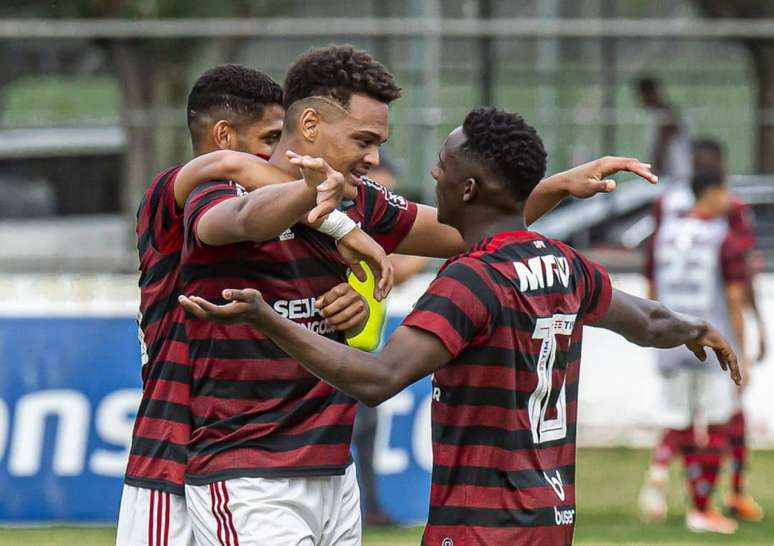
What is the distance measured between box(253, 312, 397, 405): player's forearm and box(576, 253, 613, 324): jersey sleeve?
72 centimetres

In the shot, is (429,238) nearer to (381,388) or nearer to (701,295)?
(381,388)

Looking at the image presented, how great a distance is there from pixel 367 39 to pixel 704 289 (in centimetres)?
383

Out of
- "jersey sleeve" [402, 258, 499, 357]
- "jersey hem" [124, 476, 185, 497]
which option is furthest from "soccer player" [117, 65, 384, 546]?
"jersey sleeve" [402, 258, 499, 357]

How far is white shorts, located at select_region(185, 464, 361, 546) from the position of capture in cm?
402

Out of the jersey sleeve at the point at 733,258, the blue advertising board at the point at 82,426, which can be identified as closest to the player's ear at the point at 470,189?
the blue advertising board at the point at 82,426

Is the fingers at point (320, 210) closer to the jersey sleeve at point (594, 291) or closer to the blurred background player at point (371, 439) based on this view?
the jersey sleeve at point (594, 291)

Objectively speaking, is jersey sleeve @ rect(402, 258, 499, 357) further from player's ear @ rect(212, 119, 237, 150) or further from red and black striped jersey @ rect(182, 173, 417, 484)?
player's ear @ rect(212, 119, 237, 150)

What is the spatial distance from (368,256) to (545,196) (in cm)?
90

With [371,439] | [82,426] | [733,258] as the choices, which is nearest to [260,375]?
[371,439]

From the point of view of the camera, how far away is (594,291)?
409 centimetres

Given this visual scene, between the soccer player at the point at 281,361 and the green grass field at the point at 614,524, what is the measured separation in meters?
3.85

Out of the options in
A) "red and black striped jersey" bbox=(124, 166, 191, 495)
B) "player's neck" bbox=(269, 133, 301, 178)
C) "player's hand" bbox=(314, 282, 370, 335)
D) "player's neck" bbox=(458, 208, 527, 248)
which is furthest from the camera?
"red and black striped jersey" bbox=(124, 166, 191, 495)

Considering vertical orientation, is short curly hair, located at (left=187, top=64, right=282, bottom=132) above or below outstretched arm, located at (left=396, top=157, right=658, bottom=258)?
above

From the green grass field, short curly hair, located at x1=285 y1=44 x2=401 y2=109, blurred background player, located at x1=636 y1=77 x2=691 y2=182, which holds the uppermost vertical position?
blurred background player, located at x1=636 y1=77 x2=691 y2=182
